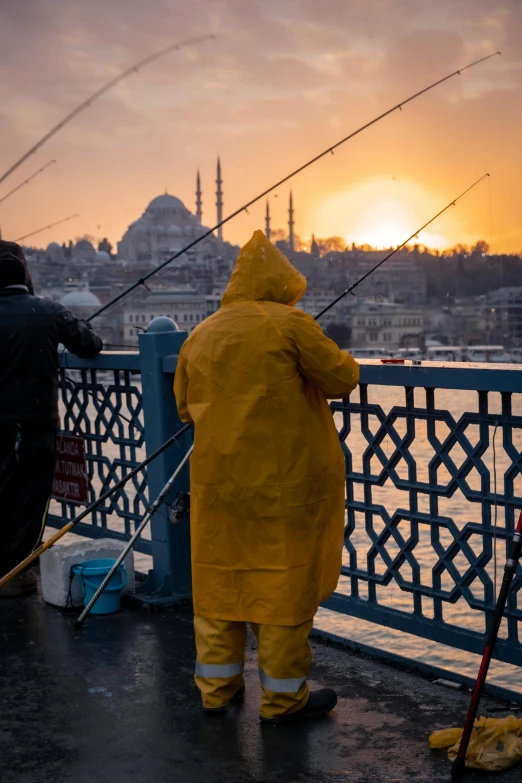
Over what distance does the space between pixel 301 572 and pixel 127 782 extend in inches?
28.3

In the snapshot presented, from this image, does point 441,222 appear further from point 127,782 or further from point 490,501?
point 127,782

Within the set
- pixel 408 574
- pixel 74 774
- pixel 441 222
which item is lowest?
pixel 408 574

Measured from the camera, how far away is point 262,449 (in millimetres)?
3055

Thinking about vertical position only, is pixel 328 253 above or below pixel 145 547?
above

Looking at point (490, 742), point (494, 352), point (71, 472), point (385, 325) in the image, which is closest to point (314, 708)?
point (490, 742)

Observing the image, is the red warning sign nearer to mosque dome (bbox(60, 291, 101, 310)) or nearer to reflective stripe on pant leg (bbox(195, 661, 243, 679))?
reflective stripe on pant leg (bbox(195, 661, 243, 679))

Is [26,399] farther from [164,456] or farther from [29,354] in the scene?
[164,456]

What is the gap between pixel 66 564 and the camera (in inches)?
178

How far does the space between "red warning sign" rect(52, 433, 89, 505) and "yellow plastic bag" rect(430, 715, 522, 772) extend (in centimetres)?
262

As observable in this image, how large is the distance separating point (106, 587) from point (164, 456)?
0.58 meters

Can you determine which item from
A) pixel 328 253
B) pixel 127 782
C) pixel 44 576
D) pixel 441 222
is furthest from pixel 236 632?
pixel 328 253

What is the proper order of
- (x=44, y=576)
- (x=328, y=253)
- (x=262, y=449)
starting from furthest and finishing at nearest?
(x=328, y=253), (x=44, y=576), (x=262, y=449)

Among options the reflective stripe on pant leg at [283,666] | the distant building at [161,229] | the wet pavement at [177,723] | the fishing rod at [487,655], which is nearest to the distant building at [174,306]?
the distant building at [161,229]

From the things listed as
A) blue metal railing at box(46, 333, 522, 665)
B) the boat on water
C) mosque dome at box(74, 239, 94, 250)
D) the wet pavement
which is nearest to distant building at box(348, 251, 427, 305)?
the boat on water
